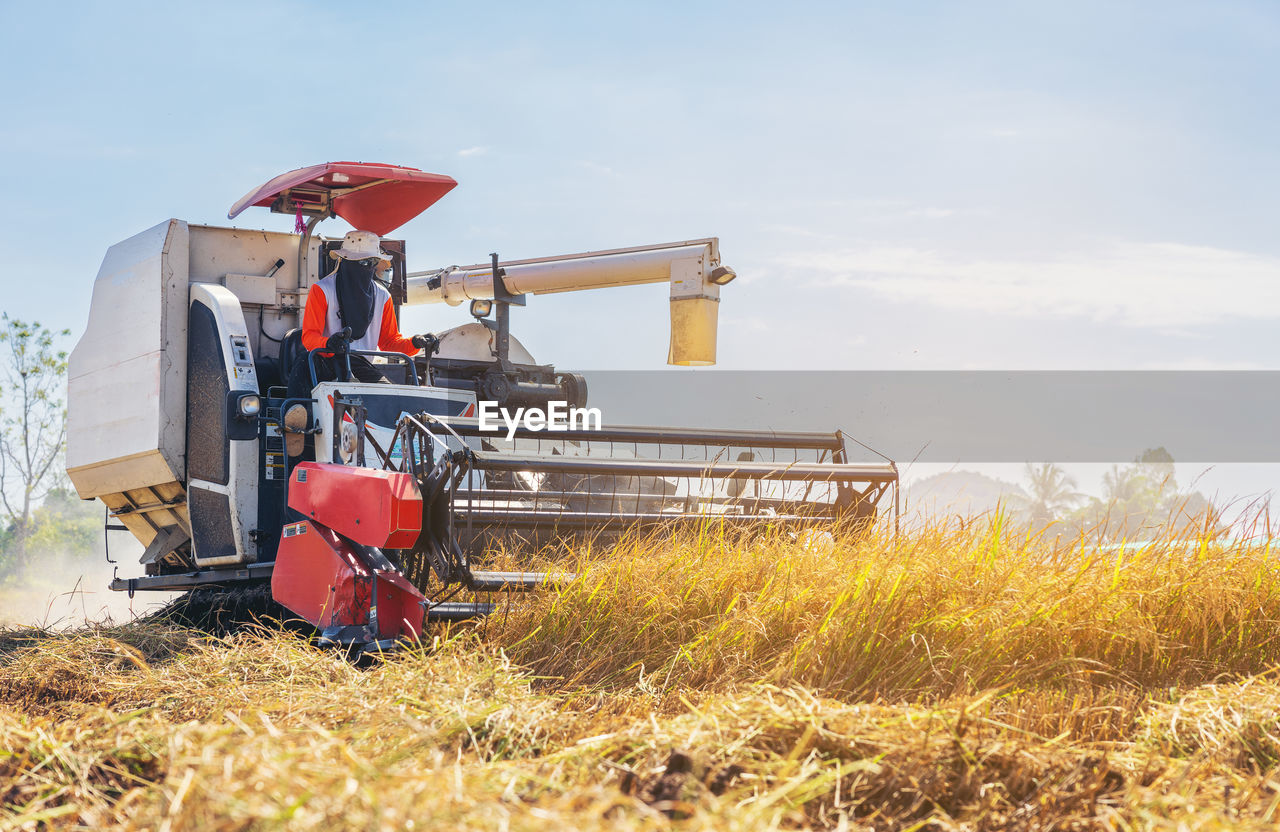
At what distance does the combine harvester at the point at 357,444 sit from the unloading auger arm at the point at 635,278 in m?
0.02

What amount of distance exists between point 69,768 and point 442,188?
540 centimetres

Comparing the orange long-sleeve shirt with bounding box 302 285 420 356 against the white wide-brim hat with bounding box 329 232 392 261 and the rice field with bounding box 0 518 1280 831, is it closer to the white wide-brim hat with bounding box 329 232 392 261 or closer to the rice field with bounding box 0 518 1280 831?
the white wide-brim hat with bounding box 329 232 392 261

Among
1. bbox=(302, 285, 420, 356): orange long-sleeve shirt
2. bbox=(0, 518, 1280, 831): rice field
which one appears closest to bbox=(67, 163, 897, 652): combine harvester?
bbox=(302, 285, 420, 356): orange long-sleeve shirt

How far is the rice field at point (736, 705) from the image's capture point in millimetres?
2609

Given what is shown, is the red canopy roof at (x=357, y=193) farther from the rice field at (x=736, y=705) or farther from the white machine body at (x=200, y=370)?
the rice field at (x=736, y=705)

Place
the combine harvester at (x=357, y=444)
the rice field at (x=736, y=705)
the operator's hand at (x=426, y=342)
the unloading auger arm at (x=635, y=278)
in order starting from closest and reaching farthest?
the rice field at (x=736, y=705) < the combine harvester at (x=357, y=444) < the operator's hand at (x=426, y=342) < the unloading auger arm at (x=635, y=278)

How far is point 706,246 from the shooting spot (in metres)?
8.22

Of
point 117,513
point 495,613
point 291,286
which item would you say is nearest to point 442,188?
point 291,286

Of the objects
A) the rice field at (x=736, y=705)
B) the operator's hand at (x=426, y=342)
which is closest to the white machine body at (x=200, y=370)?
the operator's hand at (x=426, y=342)

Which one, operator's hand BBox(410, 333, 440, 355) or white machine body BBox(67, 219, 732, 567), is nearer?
white machine body BBox(67, 219, 732, 567)

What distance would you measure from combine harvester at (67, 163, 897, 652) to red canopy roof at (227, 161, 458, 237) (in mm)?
16

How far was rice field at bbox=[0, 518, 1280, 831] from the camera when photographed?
2609 millimetres

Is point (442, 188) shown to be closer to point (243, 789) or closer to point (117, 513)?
point (117, 513)

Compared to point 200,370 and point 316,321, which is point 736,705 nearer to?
point 316,321
